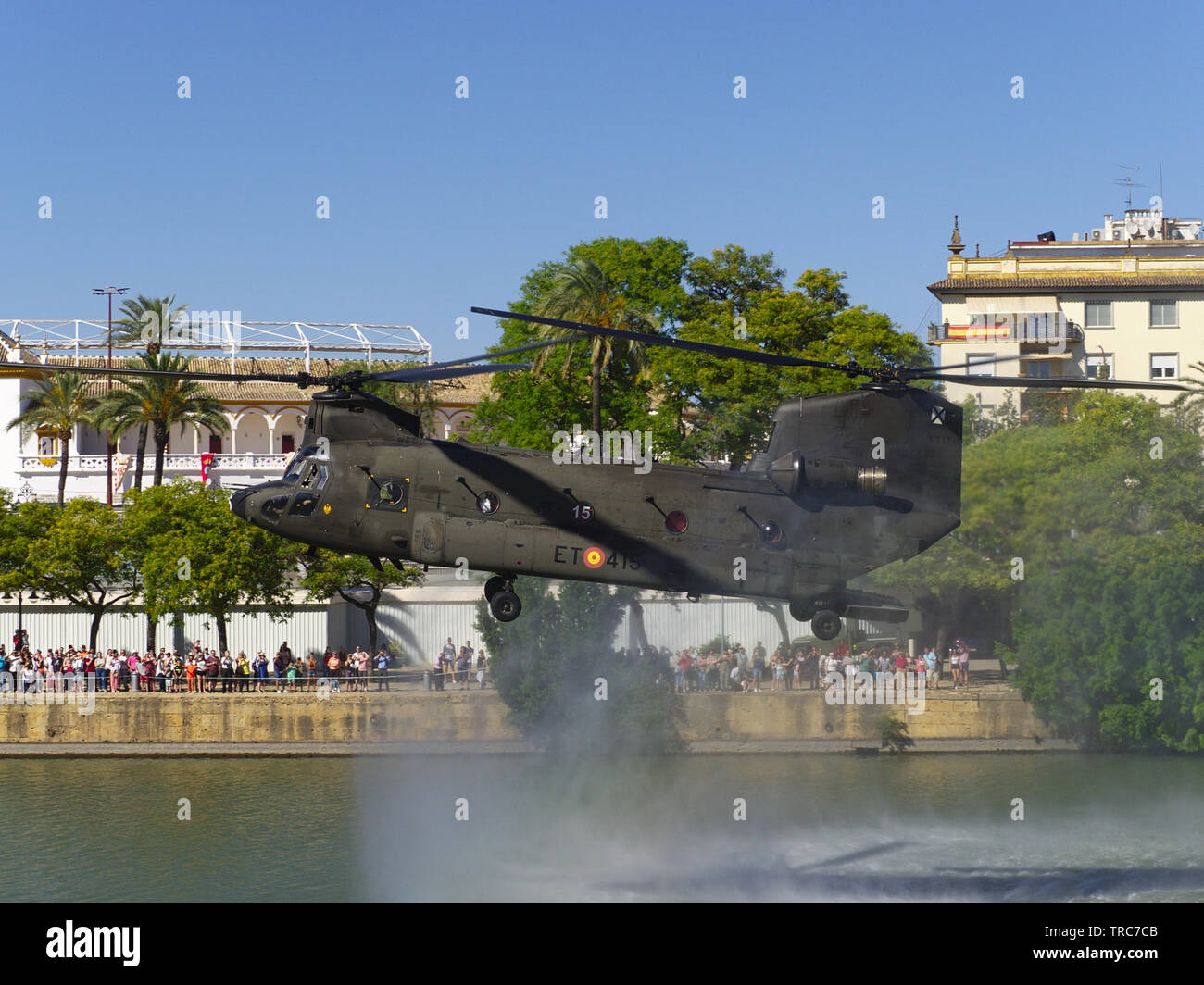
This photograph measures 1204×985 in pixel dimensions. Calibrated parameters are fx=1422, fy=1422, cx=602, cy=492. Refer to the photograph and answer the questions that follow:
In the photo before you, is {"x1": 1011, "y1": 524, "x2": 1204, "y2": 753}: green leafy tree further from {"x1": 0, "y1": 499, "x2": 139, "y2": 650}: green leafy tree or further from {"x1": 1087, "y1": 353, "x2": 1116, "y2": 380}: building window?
{"x1": 0, "y1": 499, "x2": 139, "y2": 650}: green leafy tree

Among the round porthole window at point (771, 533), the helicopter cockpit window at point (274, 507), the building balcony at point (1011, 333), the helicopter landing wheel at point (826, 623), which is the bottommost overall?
the helicopter landing wheel at point (826, 623)

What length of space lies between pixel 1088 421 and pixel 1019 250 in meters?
38.7

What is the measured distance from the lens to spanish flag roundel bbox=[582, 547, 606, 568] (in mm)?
26812

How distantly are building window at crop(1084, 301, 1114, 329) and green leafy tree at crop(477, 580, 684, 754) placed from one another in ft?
149

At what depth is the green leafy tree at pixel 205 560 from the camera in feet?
200

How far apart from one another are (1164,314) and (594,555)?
240 feet

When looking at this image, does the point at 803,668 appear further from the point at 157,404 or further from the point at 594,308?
the point at 157,404

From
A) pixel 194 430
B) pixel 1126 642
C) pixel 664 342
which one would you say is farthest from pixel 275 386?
pixel 664 342

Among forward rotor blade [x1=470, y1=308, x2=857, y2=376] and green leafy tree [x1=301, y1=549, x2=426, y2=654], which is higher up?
forward rotor blade [x1=470, y1=308, x2=857, y2=376]

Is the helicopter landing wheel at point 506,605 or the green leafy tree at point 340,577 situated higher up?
the green leafy tree at point 340,577

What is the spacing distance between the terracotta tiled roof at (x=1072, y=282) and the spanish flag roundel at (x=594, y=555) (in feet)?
221

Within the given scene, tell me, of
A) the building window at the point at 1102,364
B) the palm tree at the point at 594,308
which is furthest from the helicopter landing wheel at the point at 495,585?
the building window at the point at 1102,364

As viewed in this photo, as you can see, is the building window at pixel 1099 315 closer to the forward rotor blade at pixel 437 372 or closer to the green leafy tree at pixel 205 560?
the green leafy tree at pixel 205 560

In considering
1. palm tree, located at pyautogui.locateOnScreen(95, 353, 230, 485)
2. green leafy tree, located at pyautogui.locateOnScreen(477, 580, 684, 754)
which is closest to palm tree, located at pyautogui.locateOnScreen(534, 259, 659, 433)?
green leafy tree, located at pyautogui.locateOnScreen(477, 580, 684, 754)
